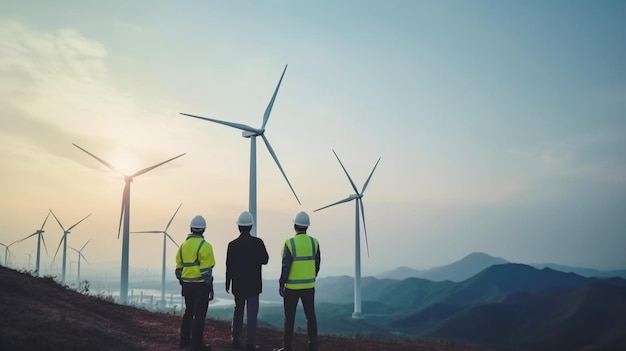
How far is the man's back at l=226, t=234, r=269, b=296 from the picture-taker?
1104cm

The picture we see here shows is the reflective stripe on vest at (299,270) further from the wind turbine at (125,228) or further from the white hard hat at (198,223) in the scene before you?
the wind turbine at (125,228)

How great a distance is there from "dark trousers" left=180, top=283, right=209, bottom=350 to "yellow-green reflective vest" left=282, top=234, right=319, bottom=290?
6.34 feet

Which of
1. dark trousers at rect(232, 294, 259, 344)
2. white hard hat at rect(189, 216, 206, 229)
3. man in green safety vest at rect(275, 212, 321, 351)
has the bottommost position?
dark trousers at rect(232, 294, 259, 344)

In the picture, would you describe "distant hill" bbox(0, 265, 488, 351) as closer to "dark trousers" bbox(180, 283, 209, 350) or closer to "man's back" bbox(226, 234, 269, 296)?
"dark trousers" bbox(180, 283, 209, 350)

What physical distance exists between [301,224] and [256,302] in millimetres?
2067

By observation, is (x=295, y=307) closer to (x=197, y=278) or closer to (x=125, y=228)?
(x=197, y=278)

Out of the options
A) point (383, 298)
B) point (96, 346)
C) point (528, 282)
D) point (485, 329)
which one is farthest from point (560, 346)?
point (383, 298)

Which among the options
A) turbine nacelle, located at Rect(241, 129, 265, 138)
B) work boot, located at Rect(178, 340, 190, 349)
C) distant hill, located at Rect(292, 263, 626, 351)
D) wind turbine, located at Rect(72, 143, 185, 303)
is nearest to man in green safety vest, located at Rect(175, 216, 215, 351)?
work boot, located at Rect(178, 340, 190, 349)

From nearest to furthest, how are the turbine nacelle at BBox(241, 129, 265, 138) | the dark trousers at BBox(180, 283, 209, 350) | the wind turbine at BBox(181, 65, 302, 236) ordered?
the dark trousers at BBox(180, 283, 209, 350), the wind turbine at BBox(181, 65, 302, 236), the turbine nacelle at BBox(241, 129, 265, 138)

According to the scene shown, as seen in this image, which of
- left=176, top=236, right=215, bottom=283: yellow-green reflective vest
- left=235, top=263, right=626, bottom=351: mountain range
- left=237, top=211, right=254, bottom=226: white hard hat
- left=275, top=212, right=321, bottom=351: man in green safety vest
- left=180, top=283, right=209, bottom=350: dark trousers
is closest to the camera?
left=275, top=212, right=321, bottom=351: man in green safety vest

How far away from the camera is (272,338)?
13680mm

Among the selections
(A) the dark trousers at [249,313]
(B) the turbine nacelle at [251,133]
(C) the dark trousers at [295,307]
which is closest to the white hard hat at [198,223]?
(A) the dark trousers at [249,313]

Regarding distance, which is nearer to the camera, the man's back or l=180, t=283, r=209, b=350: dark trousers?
l=180, t=283, r=209, b=350: dark trousers

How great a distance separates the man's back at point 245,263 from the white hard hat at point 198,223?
822 mm
